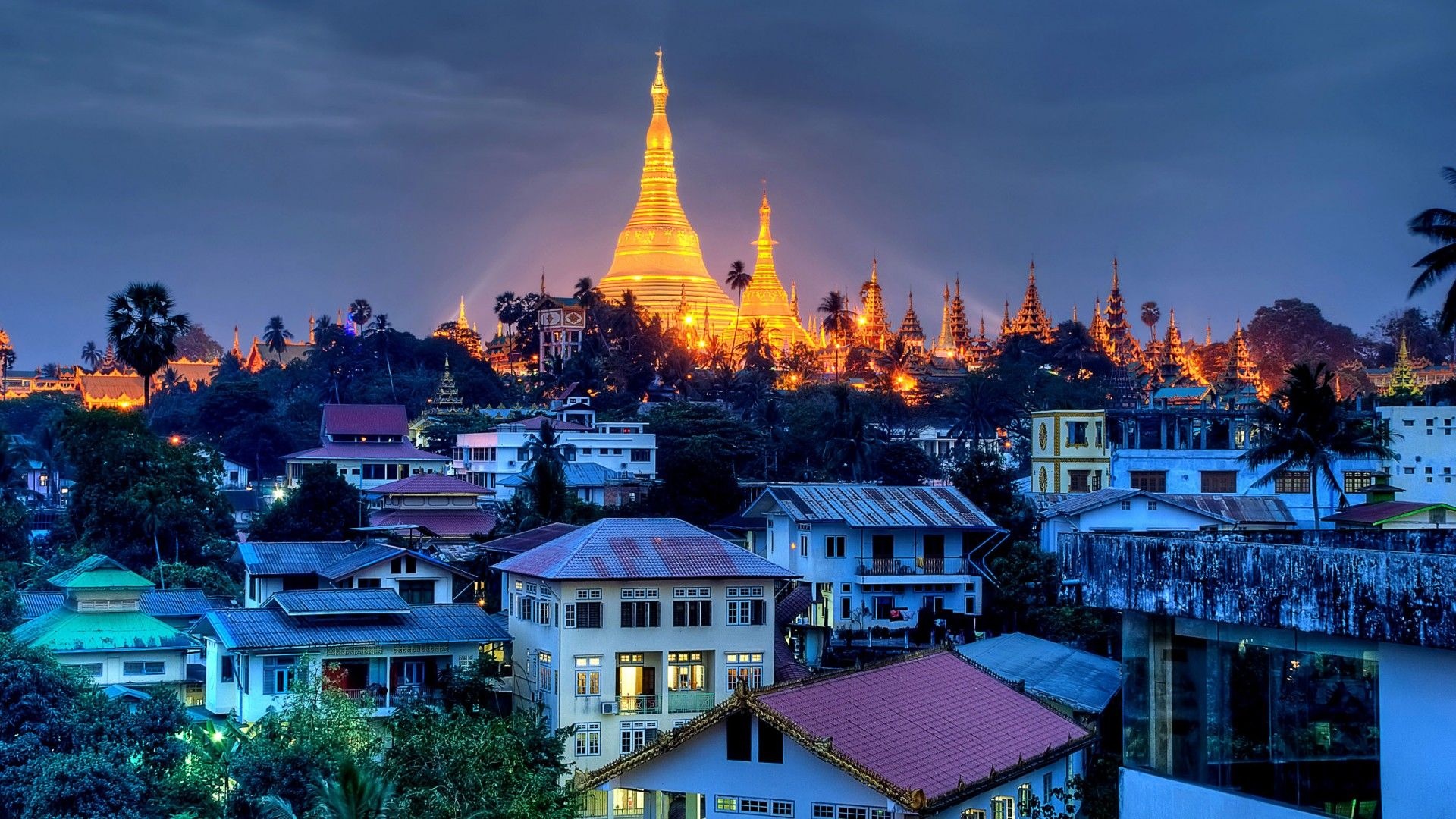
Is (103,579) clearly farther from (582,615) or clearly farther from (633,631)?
(633,631)

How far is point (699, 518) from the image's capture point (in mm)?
66062

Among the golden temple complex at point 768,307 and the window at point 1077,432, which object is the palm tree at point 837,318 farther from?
the window at point 1077,432

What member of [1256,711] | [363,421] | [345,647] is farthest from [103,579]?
[363,421]

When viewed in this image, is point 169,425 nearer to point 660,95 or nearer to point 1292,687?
point 660,95

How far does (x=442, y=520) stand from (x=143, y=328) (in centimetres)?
1272

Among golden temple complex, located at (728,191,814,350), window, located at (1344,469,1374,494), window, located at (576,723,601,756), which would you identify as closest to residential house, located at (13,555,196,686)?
window, located at (576,723,601,756)

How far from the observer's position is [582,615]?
39938 mm

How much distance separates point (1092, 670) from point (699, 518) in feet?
88.3

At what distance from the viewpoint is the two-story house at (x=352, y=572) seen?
152ft

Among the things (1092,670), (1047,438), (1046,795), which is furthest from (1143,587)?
(1047,438)

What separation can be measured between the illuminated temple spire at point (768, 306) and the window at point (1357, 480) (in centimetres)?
7769

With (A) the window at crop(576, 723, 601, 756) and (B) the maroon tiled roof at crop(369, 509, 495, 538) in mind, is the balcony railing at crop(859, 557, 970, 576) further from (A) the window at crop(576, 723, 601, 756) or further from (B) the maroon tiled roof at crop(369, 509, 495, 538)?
(B) the maroon tiled roof at crop(369, 509, 495, 538)

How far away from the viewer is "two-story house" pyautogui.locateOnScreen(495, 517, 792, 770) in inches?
1550

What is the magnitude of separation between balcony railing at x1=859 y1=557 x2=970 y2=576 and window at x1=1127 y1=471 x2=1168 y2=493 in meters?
17.9
